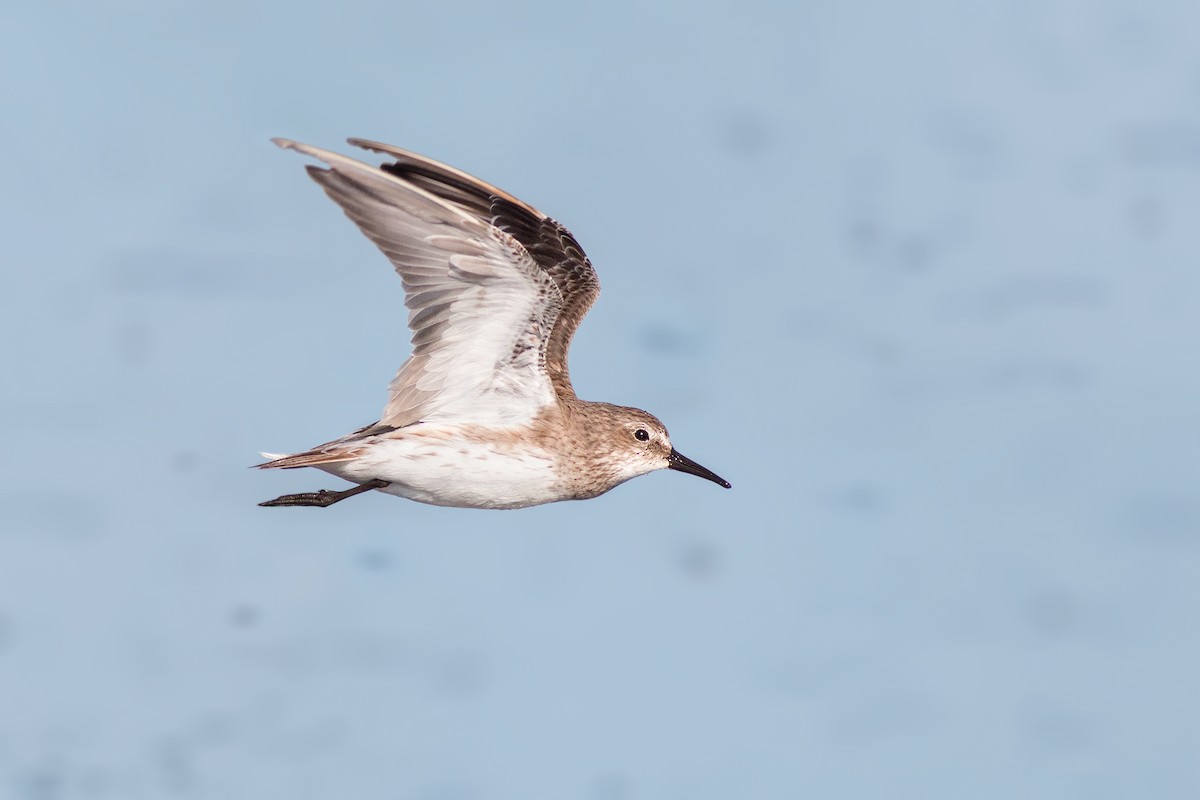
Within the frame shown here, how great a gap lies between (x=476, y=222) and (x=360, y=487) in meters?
3.24

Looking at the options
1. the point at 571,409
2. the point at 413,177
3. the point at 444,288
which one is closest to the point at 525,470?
the point at 571,409

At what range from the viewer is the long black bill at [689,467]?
19391 millimetres

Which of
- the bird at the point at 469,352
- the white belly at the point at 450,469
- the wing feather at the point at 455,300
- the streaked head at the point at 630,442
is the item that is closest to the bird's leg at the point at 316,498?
the bird at the point at 469,352

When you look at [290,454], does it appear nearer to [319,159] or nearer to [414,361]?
[414,361]

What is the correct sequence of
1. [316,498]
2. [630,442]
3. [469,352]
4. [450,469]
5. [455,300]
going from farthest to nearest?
[630,442] → [316,498] → [469,352] → [450,469] → [455,300]

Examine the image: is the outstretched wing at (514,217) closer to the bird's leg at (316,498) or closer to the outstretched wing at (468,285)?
the outstretched wing at (468,285)

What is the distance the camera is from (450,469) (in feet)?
55.5

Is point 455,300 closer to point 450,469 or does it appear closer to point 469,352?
point 469,352

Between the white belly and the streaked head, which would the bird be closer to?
the white belly

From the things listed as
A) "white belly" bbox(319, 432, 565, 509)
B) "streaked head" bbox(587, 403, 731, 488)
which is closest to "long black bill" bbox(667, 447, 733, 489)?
"streaked head" bbox(587, 403, 731, 488)

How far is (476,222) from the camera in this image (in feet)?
52.9

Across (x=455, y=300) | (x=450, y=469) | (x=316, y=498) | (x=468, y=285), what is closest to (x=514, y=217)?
(x=468, y=285)

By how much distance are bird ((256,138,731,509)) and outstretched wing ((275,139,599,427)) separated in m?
0.01

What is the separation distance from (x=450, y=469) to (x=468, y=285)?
1907mm
